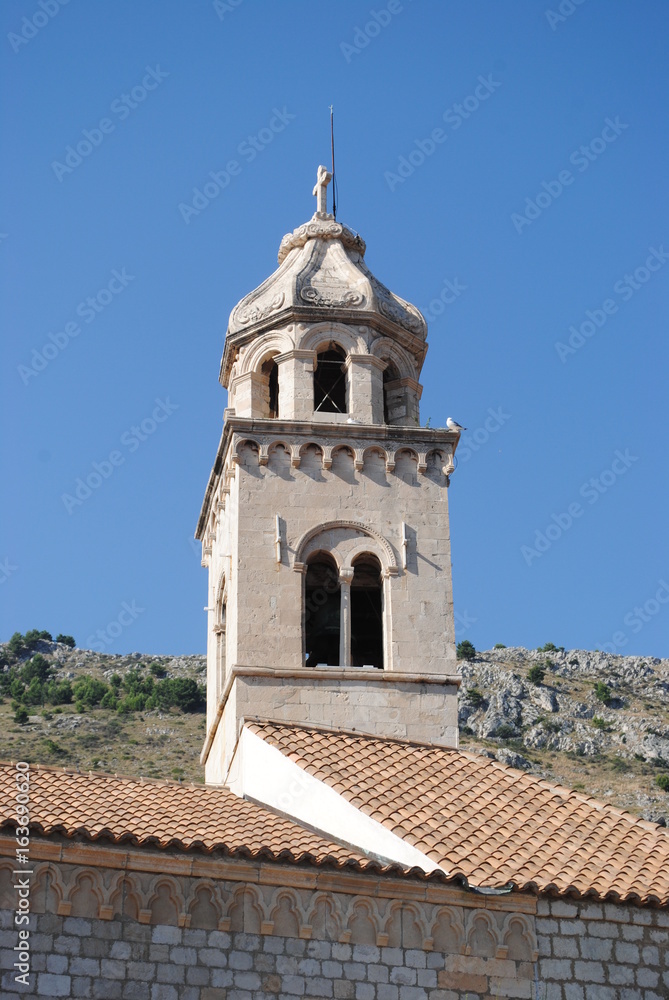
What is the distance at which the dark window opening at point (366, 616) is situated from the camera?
2125cm

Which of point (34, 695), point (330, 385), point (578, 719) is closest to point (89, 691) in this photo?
point (34, 695)

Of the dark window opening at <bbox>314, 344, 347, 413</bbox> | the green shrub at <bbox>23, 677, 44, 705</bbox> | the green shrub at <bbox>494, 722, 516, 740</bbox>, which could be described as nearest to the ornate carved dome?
the dark window opening at <bbox>314, 344, 347, 413</bbox>

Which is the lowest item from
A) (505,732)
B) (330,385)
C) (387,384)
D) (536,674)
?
(505,732)

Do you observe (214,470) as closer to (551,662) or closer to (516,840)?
(516,840)

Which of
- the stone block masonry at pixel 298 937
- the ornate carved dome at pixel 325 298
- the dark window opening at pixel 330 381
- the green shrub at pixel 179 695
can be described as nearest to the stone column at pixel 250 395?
the ornate carved dome at pixel 325 298

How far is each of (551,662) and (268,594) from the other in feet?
123

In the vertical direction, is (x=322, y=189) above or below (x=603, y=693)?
above

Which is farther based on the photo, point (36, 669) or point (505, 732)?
point (36, 669)

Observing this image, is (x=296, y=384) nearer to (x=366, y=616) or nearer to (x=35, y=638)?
(x=366, y=616)

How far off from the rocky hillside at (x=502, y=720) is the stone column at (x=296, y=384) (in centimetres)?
1542

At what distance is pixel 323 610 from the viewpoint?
2150cm

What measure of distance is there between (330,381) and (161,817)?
372 inches

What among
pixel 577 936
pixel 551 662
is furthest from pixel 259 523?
pixel 551 662

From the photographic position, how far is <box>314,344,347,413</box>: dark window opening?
73.9ft
